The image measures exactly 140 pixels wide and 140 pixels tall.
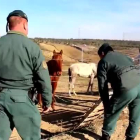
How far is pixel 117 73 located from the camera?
16.0 feet

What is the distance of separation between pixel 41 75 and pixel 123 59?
1998 millimetres

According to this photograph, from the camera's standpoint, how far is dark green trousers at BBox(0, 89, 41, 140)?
3.35 m

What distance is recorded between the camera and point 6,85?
3.39 m

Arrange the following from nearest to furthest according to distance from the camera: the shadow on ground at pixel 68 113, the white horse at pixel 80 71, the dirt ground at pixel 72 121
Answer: the dirt ground at pixel 72 121 → the shadow on ground at pixel 68 113 → the white horse at pixel 80 71

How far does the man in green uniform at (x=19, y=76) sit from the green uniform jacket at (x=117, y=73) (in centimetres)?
166

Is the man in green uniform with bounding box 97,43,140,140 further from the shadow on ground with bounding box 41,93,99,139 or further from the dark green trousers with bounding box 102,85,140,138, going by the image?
the shadow on ground with bounding box 41,93,99,139

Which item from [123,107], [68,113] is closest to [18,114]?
[123,107]

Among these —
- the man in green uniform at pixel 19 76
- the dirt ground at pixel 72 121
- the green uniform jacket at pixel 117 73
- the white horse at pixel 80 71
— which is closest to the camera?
the man in green uniform at pixel 19 76

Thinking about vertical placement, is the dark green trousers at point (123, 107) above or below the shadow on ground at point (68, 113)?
above

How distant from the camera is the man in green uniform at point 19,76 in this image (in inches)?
132

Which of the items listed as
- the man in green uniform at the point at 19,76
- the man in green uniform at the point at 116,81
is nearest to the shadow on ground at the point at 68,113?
the man in green uniform at the point at 116,81

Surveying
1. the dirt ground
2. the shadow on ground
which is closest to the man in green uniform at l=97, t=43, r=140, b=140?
the dirt ground

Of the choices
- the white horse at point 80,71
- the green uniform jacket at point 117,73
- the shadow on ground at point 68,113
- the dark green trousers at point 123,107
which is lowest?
the shadow on ground at point 68,113

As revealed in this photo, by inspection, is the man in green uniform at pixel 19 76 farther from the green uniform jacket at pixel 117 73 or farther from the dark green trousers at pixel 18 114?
the green uniform jacket at pixel 117 73
